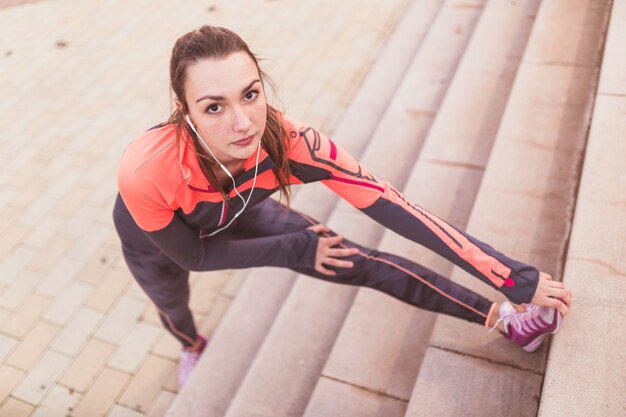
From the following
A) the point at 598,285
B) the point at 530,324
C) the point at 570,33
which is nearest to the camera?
the point at 530,324

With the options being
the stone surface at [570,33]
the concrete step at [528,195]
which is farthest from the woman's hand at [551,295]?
the stone surface at [570,33]

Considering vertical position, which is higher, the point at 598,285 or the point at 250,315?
the point at 598,285

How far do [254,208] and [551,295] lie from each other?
1389 mm

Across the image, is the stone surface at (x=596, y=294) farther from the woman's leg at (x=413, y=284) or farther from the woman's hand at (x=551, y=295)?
the woman's leg at (x=413, y=284)

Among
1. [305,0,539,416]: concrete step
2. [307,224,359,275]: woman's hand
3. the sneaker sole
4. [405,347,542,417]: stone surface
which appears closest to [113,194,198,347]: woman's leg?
[307,224,359,275]: woman's hand

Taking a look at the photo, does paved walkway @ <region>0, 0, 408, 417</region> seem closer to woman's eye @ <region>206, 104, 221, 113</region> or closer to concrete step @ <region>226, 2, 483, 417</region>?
concrete step @ <region>226, 2, 483, 417</region>

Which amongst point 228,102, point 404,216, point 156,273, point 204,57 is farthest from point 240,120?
point 156,273

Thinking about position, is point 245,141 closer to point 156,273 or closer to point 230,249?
point 230,249

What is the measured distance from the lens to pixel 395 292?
7.95 ft

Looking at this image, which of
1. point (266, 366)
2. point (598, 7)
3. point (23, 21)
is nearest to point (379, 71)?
point (598, 7)

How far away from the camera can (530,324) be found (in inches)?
87.6

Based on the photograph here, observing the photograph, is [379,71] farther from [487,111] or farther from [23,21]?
[23,21]

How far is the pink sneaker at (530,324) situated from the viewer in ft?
7.07

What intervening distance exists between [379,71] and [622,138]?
2779 mm
